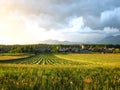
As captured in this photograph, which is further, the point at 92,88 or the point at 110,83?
the point at 110,83

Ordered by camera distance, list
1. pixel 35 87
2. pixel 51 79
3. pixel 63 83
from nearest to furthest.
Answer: pixel 35 87
pixel 63 83
pixel 51 79

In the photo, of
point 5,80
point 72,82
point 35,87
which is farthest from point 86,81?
point 5,80

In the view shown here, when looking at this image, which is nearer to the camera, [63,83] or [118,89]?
[118,89]

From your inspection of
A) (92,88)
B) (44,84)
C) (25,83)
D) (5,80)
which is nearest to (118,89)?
(92,88)

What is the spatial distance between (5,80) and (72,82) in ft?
10.5

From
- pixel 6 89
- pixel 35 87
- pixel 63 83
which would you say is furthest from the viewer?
pixel 63 83

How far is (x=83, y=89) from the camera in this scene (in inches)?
441

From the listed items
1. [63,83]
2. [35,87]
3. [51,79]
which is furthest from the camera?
[51,79]

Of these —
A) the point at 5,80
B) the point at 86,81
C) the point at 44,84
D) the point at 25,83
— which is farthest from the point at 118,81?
the point at 5,80

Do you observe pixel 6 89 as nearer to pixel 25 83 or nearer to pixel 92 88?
pixel 25 83

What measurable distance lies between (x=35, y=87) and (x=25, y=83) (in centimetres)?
57

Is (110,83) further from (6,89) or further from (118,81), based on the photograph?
(6,89)

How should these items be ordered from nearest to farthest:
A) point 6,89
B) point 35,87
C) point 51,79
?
point 6,89, point 35,87, point 51,79

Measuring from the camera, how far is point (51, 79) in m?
13.2
